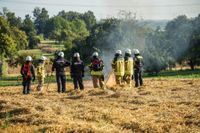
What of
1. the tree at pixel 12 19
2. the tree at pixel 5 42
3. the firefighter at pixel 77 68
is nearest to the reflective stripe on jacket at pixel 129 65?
the firefighter at pixel 77 68

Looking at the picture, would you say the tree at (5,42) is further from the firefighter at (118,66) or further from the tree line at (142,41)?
the firefighter at (118,66)

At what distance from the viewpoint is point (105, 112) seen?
14719 millimetres

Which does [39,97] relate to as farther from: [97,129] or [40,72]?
[97,129]

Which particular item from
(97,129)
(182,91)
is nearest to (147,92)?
(182,91)

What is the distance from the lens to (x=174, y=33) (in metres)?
66.2

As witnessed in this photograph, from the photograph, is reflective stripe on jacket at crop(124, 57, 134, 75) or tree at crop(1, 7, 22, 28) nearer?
reflective stripe on jacket at crop(124, 57, 134, 75)

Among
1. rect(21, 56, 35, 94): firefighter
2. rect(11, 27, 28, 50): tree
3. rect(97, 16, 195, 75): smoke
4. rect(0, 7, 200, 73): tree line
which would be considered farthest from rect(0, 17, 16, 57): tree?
rect(21, 56, 35, 94): firefighter

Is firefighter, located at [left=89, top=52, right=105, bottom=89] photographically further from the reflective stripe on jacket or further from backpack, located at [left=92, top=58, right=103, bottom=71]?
the reflective stripe on jacket

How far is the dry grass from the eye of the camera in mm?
12734

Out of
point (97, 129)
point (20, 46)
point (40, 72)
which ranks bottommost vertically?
point (97, 129)

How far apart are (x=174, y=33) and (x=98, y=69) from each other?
147ft

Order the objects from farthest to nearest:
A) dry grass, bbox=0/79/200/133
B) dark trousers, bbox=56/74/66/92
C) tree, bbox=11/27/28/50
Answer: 1. tree, bbox=11/27/28/50
2. dark trousers, bbox=56/74/66/92
3. dry grass, bbox=0/79/200/133

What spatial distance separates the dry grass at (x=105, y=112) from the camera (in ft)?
41.8

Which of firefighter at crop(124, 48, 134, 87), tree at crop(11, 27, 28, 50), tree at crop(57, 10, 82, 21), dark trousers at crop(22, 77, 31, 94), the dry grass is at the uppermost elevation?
tree at crop(57, 10, 82, 21)
